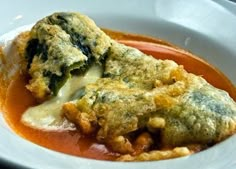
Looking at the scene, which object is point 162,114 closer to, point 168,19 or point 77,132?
point 77,132

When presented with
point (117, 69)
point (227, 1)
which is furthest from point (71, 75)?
point (227, 1)

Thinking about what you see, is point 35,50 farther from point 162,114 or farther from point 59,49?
point 162,114

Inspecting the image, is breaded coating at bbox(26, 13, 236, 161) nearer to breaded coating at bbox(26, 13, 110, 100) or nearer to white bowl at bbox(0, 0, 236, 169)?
breaded coating at bbox(26, 13, 110, 100)

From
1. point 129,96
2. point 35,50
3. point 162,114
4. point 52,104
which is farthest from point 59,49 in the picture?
point 162,114

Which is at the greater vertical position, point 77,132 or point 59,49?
point 59,49

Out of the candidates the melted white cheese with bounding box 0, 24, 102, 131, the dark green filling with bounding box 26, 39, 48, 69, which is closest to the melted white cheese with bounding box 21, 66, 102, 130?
the melted white cheese with bounding box 0, 24, 102, 131

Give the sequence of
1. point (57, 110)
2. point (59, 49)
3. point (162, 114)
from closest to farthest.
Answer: point (162, 114)
point (57, 110)
point (59, 49)

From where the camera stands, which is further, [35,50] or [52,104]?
[35,50]

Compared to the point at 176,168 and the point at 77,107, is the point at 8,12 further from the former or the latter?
the point at 176,168

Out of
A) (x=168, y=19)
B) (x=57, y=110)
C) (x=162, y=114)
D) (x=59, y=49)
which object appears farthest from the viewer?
(x=168, y=19)
